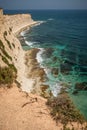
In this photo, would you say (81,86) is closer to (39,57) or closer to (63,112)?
(63,112)

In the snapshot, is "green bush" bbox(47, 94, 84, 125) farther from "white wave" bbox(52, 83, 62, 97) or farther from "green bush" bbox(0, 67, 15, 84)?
"white wave" bbox(52, 83, 62, 97)

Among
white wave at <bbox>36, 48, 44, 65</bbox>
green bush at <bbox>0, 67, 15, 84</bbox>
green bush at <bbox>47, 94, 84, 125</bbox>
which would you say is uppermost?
green bush at <bbox>0, 67, 15, 84</bbox>

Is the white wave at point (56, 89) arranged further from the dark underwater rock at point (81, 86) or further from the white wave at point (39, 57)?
the white wave at point (39, 57)

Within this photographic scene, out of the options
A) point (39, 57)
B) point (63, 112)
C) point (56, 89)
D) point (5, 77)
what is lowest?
point (56, 89)

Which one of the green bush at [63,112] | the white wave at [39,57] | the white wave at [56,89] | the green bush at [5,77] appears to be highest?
the green bush at [5,77]

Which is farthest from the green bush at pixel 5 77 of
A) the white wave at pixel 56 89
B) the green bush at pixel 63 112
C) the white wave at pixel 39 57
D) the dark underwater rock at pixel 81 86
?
the white wave at pixel 39 57

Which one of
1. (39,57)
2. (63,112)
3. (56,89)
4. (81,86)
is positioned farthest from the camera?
(39,57)

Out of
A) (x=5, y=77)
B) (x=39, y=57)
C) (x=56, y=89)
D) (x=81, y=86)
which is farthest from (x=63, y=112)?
(x=39, y=57)

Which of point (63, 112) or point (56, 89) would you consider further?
point (56, 89)

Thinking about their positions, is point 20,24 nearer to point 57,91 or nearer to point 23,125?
point 57,91

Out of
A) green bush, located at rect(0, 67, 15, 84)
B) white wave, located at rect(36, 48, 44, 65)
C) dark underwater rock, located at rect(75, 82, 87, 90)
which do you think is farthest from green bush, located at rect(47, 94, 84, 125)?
white wave, located at rect(36, 48, 44, 65)

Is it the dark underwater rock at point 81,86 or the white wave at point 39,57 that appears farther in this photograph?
the white wave at point 39,57
